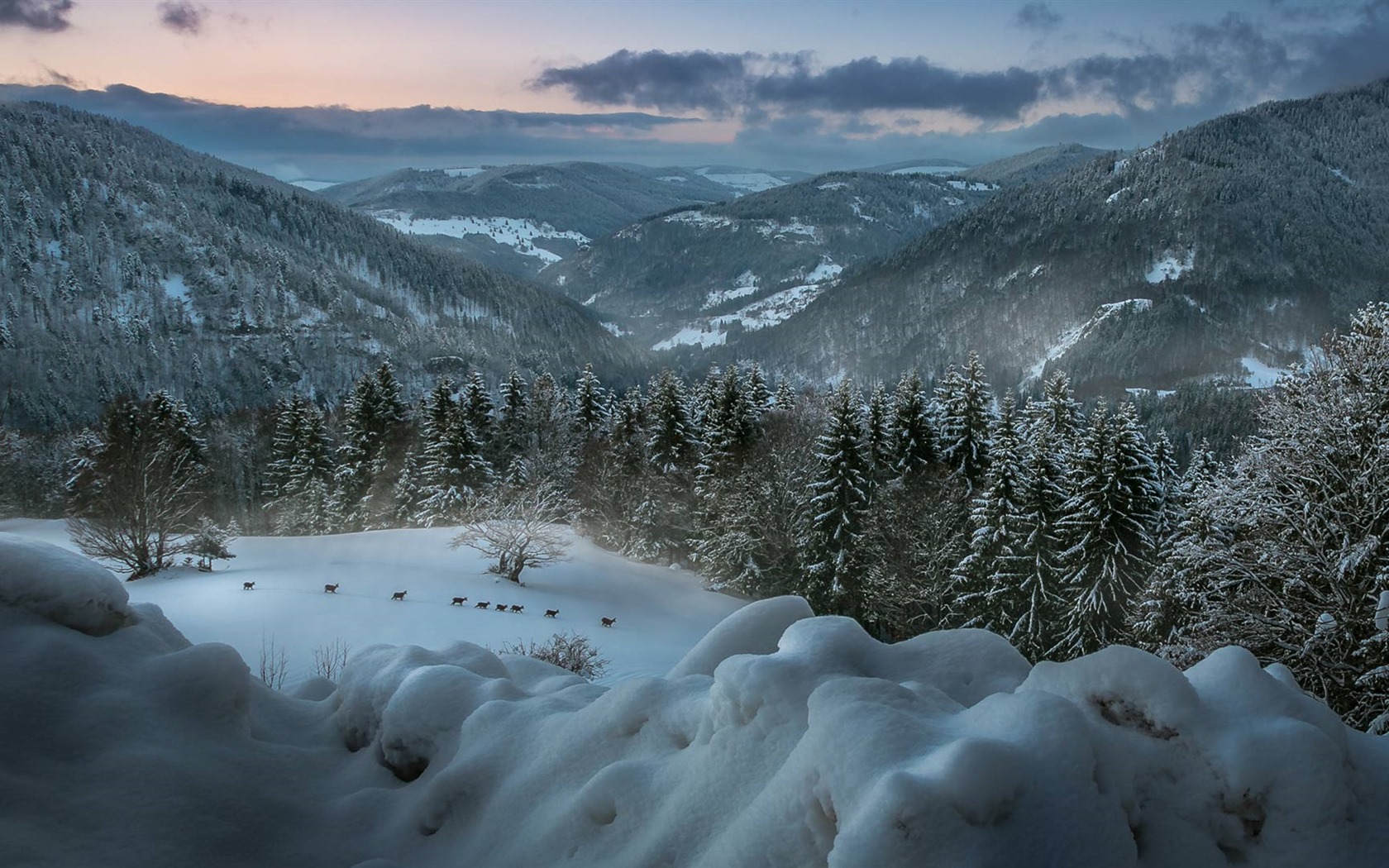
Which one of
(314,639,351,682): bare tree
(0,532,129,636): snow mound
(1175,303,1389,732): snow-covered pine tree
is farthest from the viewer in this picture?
(314,639,351,682): bare tree

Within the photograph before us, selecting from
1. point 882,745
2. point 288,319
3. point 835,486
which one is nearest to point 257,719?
point 882,745

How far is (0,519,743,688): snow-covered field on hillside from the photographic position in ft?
82.3

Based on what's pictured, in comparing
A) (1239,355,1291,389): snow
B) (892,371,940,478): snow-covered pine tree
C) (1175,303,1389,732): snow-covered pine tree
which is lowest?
(1239,355,1291,389): snow

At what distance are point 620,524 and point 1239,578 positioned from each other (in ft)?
115

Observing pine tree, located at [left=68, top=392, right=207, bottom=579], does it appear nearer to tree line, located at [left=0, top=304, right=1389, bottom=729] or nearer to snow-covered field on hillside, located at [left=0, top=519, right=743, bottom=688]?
tree line, located at [left=0, top=304, right=1389, bottom=729]

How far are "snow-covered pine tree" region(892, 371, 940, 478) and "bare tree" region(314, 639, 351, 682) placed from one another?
81.0 feet

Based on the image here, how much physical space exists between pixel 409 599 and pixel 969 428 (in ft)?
85.0

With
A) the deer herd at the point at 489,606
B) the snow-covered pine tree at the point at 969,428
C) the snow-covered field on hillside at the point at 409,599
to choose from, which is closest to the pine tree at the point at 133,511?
the snow-covered field on hillside at the point at 409,599

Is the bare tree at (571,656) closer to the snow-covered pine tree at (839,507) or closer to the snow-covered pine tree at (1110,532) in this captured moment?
the snow-covered pine tree at (839,507)

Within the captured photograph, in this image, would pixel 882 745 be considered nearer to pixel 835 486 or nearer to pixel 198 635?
pixel 198 635

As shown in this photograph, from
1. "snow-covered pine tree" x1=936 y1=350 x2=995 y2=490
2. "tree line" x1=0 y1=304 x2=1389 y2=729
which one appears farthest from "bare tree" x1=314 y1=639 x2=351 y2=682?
"snow-covered pine tree" x1=936 y1=350 x2=995 y2=490

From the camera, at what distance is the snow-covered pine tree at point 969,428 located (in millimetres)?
34469

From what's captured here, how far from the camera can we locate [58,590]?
5.36 metres

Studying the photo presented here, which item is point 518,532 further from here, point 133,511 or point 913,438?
point 913,438
